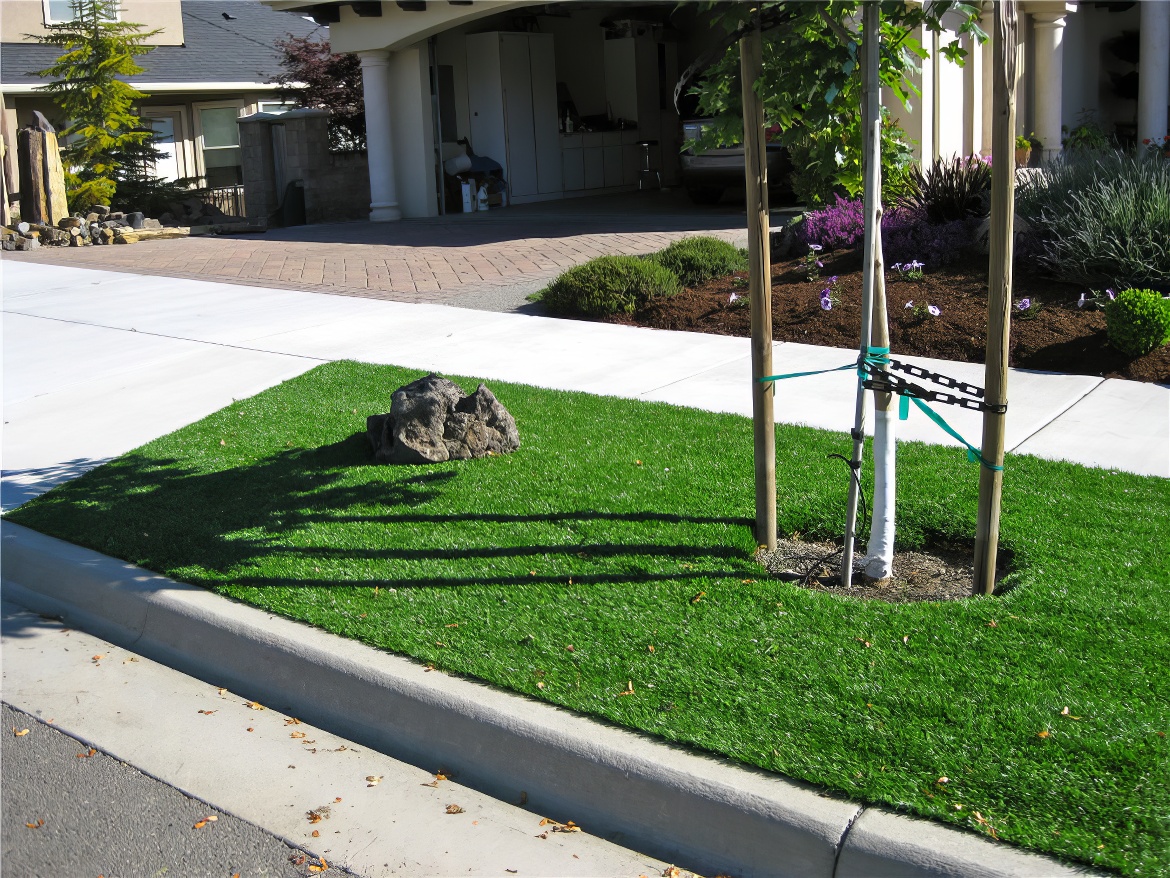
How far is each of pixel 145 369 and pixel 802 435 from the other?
527cm

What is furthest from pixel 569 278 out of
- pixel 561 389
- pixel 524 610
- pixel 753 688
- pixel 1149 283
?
pixel 753 688

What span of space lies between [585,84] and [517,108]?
3043 mm

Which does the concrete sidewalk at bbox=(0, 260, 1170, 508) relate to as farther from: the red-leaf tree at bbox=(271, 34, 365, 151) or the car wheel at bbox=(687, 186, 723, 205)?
the red-leaf tree at bbox=(271, 34, 365, 151)

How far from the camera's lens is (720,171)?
17828mm

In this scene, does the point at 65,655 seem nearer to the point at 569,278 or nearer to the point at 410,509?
the point at 410,509

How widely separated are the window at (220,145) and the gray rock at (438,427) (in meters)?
22.7

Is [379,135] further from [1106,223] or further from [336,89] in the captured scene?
[1106,223]

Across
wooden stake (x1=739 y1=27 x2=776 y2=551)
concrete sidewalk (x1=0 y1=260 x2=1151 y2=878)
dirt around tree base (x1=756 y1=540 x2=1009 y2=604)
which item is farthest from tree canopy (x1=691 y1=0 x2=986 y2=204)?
concrete sidewalk (x1=0 y1=260 x2=1151 y2=878)

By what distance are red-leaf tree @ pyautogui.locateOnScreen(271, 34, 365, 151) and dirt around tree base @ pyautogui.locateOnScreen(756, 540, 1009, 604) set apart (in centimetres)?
1839

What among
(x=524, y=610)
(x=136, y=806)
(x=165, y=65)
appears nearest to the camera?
(x=136, y=806)

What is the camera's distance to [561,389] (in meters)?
→ 7.86

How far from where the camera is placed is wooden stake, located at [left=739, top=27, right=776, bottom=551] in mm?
4363

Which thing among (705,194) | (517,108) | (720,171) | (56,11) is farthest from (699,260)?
(56,11)

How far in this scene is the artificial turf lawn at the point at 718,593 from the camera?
336cm
